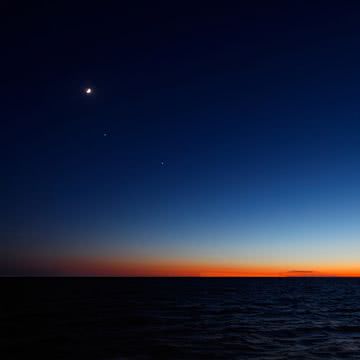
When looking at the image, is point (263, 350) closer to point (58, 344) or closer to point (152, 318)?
point (58, 344)

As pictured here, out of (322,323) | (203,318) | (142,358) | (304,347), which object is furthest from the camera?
(203,318)

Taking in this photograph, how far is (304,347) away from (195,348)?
25.6ft

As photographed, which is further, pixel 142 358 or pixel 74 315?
pixel 74 315

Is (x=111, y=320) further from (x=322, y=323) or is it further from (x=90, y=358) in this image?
(x=322, y=323)

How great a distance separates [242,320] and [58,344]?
69.1 feet

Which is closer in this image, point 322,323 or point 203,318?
point 322,323

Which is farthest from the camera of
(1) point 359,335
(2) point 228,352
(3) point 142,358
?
(1) point 359,335

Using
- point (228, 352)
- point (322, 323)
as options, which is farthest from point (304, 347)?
point (322, 323)

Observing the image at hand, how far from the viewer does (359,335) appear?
30375 mm

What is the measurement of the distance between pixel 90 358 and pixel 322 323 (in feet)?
85.9

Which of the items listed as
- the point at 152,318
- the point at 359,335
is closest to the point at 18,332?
the point at 152,318

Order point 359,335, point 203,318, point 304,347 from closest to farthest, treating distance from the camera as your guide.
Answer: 1. point 304,347
2. point 359,335
3. point 203,318

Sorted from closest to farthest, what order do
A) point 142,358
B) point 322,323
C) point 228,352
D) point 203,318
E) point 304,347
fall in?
point 142,358 < point 228,352 < point 304,347 < point 322,323 < point 203,318

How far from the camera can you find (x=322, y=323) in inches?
1481
